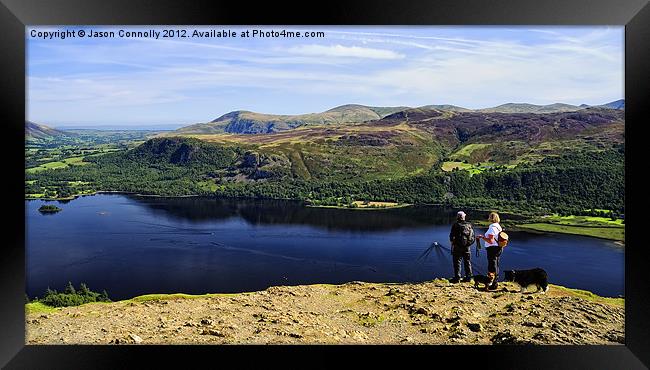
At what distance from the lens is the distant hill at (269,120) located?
64.5 metres

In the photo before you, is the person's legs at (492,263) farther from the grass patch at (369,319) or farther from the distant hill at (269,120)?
the distant hill at (269,120)

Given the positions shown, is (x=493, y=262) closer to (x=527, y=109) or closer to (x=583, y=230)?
(x=583, y=230)

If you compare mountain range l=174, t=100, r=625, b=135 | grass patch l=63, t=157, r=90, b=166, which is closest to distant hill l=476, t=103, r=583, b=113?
mountain range l=174, t=100, r=625, b=135

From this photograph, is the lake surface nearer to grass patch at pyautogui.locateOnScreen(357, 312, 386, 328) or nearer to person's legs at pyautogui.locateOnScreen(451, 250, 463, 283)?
person's legs at pyautogui.locateOnScreen(451, 250, 463, 283)

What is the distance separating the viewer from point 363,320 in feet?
19.9

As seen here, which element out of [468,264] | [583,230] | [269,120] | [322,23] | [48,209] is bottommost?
[583,230]

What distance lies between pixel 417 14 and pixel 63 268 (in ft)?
72.2

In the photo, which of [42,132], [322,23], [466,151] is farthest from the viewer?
[466,151]

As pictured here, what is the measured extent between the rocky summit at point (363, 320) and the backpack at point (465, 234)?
77 cm

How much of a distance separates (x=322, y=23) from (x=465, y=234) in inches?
112

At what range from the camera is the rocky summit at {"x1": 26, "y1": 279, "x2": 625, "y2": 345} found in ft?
18.0

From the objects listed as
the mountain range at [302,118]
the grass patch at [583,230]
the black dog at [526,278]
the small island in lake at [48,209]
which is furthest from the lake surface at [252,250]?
the mountain range at [302,118]

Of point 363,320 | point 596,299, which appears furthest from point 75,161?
point 596,299

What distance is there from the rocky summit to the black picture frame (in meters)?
0.18
